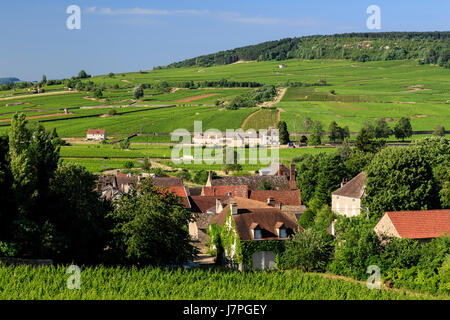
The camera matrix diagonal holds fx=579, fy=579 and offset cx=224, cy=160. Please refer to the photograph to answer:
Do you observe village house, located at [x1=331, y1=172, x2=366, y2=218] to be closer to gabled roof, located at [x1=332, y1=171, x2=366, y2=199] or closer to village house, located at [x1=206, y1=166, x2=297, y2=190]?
gabled roof, located at [x1=332, y1=171, x2=366, y2=199]

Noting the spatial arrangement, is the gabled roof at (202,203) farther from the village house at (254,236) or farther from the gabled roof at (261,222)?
the gabled roof at (261,222)

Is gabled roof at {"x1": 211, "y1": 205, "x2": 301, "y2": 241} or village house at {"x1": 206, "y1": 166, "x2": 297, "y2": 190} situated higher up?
gabled roof at {"x1": 211, "y1": 205, "x2": 301, "y2": 241}

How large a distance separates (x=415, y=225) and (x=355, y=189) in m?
14.4

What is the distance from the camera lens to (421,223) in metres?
40.7

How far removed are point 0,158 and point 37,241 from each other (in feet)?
20.8

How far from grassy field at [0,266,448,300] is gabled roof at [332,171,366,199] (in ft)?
69.8

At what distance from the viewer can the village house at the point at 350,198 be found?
176ft

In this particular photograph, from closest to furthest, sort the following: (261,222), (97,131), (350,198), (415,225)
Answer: (415,225)
(261,222)
(350,198)
(97,131)

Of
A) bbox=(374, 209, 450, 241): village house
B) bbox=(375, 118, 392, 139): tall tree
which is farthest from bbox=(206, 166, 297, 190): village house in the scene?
bbox=(375, 118, 392, 139): tall tree

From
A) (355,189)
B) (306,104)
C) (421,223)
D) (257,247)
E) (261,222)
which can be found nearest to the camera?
(421,223)

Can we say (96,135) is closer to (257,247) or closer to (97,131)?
(97,131)

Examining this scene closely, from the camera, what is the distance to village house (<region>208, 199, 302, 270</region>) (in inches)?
1615

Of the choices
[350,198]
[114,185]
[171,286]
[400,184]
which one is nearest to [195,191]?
[114,185]
